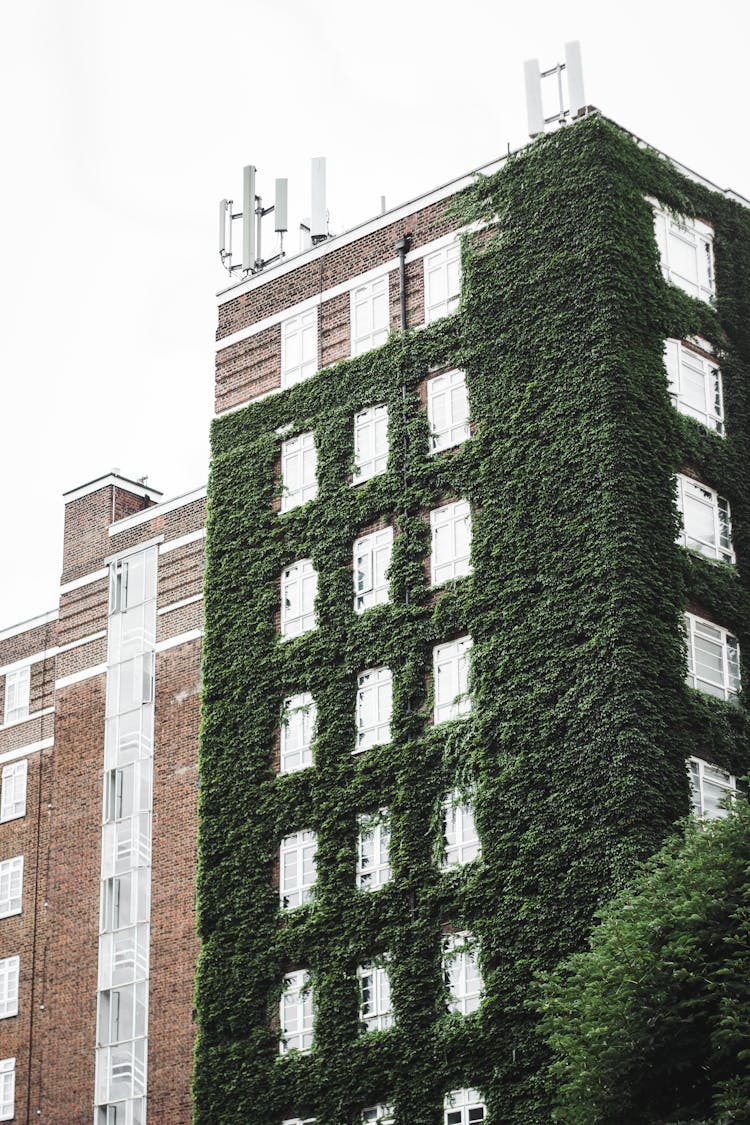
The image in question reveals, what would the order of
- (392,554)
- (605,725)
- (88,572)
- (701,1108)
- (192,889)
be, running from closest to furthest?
(701,1108), (605,725), (392,554), (192,889), (88,572)

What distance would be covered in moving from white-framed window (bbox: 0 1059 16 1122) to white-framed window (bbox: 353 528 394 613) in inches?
797

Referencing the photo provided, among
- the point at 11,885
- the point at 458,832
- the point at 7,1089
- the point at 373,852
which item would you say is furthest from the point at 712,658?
the point at 11,885

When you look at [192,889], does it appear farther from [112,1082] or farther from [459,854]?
[459,854]

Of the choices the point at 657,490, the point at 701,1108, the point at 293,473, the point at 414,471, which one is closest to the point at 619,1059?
the point at 701,1108

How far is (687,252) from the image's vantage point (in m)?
45.4

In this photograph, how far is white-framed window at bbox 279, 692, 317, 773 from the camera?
44.2 meters

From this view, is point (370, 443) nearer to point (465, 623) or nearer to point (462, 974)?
point (465, 623)

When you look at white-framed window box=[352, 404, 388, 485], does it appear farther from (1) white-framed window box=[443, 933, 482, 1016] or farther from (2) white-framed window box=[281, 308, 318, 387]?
(1) white-framed window box=[443, 933, 482, 1016]

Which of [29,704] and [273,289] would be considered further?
Answer: [29,704]

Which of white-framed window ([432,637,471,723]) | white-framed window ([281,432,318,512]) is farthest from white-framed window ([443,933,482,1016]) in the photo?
white-framed window ([281,432,318,512])

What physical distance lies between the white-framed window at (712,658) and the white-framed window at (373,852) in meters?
7.68

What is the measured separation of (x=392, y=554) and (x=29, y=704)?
21858 millimetres

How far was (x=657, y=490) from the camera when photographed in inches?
1612

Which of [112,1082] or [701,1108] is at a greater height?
[112,1082]
